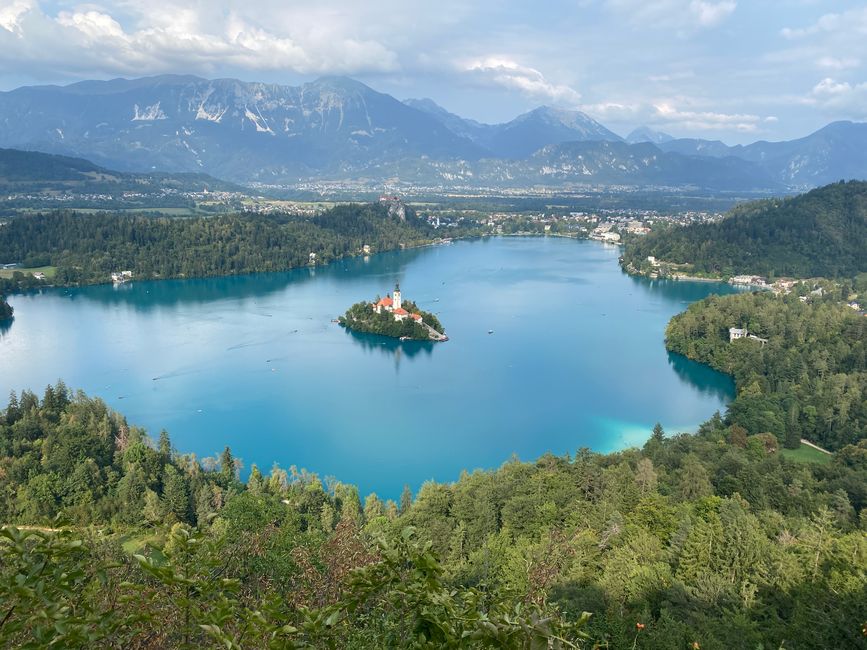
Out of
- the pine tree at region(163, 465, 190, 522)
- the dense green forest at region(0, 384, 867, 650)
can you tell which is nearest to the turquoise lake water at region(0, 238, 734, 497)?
the dense green forest at region(0, 384, 867, 650)

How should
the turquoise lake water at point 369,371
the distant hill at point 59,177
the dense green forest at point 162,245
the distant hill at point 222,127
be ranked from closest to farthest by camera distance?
the turquoise lake water at point 369,371 < the dense green forest at point 162,245 < the distant hill at point 59,177 < the distant hill at point 222,127

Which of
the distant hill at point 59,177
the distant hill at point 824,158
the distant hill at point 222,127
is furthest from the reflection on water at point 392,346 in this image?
the distant hill at point 824,158

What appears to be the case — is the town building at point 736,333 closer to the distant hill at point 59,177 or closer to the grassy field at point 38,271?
the grassy field at point 38,271

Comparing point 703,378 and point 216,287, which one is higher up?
point 216,287

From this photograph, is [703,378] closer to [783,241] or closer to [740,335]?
[740,335]

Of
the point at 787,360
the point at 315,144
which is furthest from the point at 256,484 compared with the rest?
the point at 315,144

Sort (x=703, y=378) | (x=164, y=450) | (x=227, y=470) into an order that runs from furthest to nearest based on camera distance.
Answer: (x=703, y=378)
(x=164, y=450)
(x=227, y=470)

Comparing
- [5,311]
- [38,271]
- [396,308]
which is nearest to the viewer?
[396,308]
